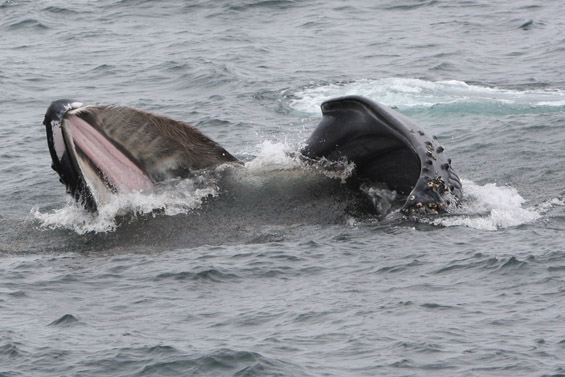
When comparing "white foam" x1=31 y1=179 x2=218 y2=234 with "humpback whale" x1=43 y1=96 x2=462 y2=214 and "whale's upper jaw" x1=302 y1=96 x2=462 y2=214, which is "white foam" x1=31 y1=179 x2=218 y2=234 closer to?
"humpback whale" x1=43 y1=96 x2=462 y2=214

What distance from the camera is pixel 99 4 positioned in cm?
3975

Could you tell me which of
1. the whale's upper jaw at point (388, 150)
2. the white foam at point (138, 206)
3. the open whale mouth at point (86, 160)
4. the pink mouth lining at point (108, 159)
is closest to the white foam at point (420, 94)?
the whale's upper jaw at point (388, 150)

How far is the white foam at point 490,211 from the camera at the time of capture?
1444cm

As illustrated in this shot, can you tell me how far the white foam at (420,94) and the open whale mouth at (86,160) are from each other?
9.72m

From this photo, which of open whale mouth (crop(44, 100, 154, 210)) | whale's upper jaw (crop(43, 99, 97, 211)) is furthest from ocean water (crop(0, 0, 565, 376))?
whale's upper jaw (crop(43, 99, 97, 211))

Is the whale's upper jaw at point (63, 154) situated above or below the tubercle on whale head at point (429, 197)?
above

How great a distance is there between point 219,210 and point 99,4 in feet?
88.1

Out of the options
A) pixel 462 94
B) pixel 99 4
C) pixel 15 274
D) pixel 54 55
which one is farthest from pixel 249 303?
pixel 99 4

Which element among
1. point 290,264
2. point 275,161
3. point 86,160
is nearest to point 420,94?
point 275,161

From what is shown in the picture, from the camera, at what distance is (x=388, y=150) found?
14.4 m

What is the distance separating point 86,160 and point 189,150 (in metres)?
1.52

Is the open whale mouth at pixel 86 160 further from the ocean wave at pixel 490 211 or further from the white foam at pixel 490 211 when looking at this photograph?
the white foam at pixel 490 211

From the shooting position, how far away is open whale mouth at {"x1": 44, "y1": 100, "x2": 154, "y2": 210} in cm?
1348

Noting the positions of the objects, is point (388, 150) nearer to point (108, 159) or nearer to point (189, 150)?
point (189, 150)
